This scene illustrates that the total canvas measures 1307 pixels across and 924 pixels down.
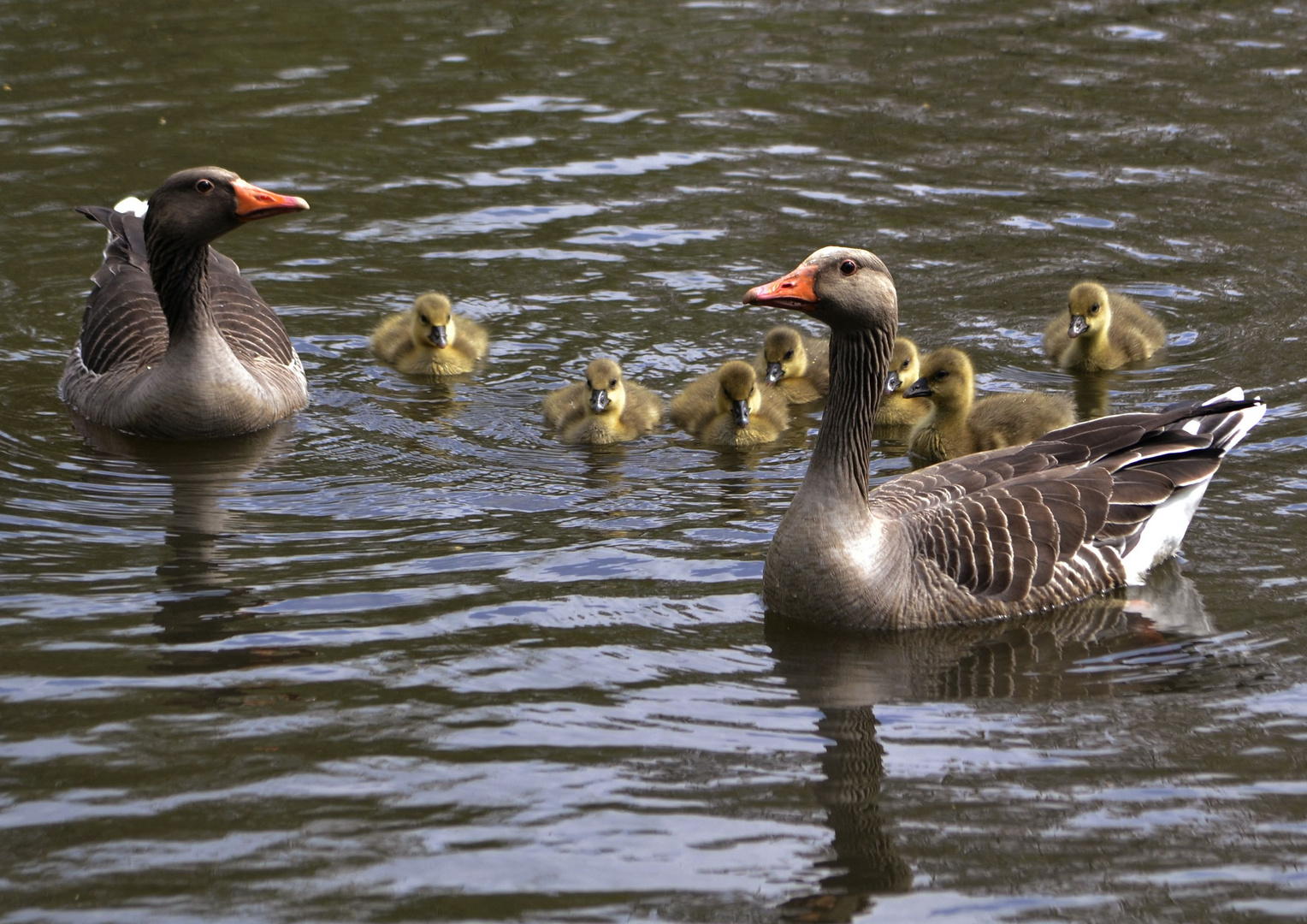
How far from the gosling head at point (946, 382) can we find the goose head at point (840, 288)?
104 inches

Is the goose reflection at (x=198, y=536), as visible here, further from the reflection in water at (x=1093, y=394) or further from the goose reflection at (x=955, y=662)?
the reflection in water at (x=1093, y=394)

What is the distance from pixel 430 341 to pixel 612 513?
281 centimetres

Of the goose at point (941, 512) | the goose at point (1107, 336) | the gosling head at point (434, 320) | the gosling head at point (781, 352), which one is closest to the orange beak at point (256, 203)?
the gosling head at point (434, 320)

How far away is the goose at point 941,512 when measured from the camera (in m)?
7.65

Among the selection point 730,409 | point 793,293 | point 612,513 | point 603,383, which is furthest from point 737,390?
point 793,293

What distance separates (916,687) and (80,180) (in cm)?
1019

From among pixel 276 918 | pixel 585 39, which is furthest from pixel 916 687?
pixel 585 39

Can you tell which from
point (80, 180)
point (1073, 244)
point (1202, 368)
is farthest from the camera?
point (80, 180)

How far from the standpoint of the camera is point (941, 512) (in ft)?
26.3

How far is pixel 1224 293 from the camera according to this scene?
490 inches

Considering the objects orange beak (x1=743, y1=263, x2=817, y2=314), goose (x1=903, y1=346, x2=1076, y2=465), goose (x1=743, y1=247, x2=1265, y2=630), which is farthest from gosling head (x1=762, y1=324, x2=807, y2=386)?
orange beak (x1=743, y1=263, x2=817, y2=314)

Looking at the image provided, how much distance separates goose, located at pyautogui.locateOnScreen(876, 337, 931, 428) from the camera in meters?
11.1

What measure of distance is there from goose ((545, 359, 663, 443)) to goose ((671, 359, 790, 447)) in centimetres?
27

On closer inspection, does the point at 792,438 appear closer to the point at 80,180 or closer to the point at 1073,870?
the point at 1073,870
